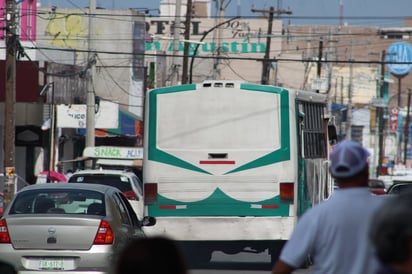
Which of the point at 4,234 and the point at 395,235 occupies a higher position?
the point at 395,235

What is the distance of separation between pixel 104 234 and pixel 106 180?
436 inches

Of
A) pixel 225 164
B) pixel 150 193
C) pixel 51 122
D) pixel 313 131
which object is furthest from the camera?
pixel 51 122

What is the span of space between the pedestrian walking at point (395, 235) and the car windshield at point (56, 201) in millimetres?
9481

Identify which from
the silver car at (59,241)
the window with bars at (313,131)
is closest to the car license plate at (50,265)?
the silver car at (59,241)

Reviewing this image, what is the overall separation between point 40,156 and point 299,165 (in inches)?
1232

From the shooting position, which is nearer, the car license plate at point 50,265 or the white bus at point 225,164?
the car license plate at point 50,265

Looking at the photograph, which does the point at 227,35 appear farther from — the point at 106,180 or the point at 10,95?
the point at 106,180

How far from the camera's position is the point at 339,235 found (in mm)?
6438

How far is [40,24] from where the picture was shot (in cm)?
7688

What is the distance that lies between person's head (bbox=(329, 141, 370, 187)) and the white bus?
1221 centimetres

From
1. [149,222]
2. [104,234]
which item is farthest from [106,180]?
[104,234]

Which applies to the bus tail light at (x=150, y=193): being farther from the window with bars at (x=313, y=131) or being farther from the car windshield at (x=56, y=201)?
the car windshield at (x=56, y=201)

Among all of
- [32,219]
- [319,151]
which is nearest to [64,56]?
[319,151]

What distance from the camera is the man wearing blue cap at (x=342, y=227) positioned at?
20.9 ft
